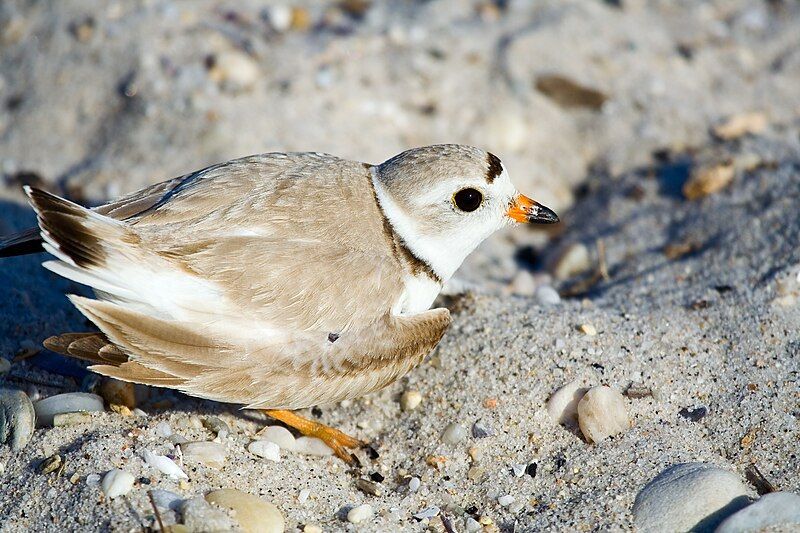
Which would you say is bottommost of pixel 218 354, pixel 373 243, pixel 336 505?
pixel 336 505

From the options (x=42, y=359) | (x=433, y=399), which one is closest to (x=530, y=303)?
(x=433, y=399)

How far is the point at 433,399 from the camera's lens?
3879mm

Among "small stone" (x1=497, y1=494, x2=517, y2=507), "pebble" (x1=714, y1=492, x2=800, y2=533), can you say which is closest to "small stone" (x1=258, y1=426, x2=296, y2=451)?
"small stone" (x1=497, y1=494, x2=517, y2=507)

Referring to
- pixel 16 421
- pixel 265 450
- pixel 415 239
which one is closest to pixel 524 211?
pixel 415 239

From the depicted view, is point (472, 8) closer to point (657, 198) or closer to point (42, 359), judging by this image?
point (657, 198)

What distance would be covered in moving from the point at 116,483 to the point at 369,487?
3.30ft

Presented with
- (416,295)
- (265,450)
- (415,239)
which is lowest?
(265,450)

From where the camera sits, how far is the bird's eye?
3877mm

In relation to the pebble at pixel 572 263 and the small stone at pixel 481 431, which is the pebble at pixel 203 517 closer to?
the small stone at pixel 481 431

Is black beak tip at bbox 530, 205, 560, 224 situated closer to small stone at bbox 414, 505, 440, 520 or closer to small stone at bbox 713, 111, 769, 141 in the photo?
small stone at bbox 414, 505, 440, 520

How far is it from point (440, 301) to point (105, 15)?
3.63 metres

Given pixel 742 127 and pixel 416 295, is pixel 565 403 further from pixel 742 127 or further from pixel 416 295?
pixel 742 127

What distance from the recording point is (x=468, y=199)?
3898mm

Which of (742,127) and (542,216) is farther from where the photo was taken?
(742,127)
